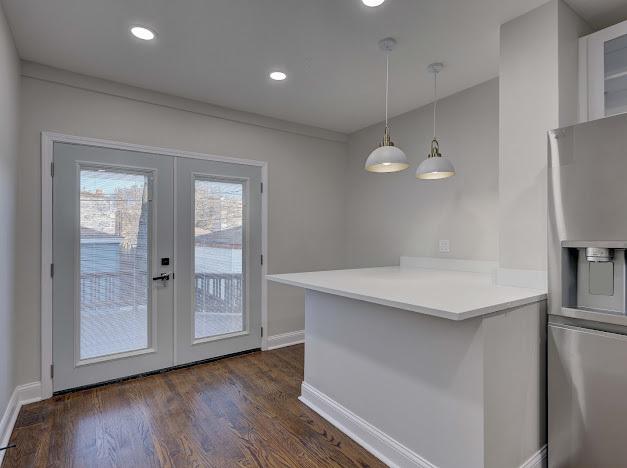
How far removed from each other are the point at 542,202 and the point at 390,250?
1989mm

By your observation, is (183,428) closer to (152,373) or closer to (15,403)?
(152,373)

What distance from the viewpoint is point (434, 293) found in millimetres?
1785

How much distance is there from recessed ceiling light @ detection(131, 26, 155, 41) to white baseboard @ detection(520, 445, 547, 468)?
3.29 metres

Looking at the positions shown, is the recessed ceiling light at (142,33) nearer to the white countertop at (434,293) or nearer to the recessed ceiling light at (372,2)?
the recessed ceiling light at (372,2)

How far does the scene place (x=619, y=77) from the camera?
193cm

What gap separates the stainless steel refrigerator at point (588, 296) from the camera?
154 centimetres

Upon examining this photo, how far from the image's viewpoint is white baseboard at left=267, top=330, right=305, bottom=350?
12.5ft

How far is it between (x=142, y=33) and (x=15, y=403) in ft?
8.92

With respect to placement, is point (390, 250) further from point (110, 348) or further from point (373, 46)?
point (110, 348)

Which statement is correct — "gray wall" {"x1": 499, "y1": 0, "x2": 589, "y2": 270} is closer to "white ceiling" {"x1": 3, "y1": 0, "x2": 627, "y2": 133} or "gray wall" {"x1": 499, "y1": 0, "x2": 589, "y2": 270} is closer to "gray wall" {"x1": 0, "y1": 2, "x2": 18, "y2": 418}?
"white ceiling" {"x1": 3, "y1": 0, "x2": 627, "y2": 133}

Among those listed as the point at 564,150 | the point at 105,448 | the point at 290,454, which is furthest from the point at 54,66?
the point at 564,150

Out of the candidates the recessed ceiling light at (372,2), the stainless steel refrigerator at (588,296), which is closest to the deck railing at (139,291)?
the recessed ceiling light at (372,2)

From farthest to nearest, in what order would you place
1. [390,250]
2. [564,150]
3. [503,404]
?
1. [390,250]
2. [564,150]
3. [503,404]

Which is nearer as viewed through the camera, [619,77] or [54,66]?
[619,77]
